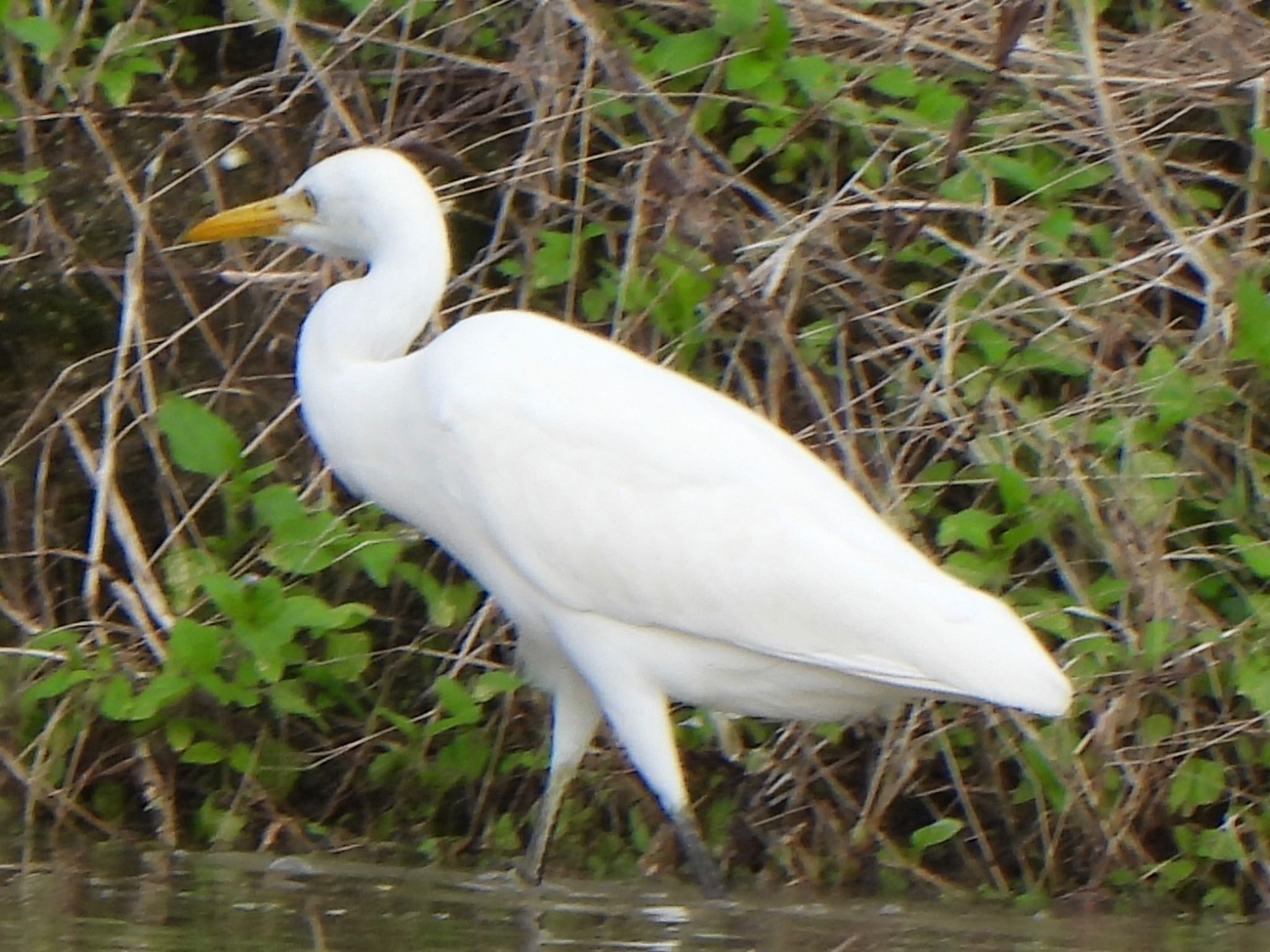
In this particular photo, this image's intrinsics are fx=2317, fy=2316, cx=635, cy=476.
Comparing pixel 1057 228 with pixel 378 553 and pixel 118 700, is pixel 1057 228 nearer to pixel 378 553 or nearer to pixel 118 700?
pixel 378 553

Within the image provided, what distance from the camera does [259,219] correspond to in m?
4.31

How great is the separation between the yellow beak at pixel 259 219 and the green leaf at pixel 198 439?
37 centimetres

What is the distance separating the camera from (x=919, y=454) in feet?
15.8

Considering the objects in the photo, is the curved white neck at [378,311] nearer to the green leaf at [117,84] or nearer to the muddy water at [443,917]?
the muddy water at [443,917]

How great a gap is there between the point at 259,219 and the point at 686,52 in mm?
1163

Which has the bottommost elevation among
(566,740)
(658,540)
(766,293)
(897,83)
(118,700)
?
(566,740)

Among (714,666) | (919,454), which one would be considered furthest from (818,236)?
(714,666)

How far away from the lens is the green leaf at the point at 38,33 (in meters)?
4.91

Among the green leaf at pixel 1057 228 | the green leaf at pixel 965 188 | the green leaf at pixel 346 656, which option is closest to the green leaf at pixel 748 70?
the green leaf at pixel 965 188

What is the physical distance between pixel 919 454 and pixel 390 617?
1146 mm

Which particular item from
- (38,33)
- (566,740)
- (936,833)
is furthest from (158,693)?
(38,33)

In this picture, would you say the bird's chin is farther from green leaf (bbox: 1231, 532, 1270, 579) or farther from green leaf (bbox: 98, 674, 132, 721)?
green leaf (bbox: 1231, 532, 1270, 579)

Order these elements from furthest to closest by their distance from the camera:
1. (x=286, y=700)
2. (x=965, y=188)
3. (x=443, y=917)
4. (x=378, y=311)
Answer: (x=965, y=188)
(x=286, y=700)
(x=378, y=311)
(x=443, y=917)

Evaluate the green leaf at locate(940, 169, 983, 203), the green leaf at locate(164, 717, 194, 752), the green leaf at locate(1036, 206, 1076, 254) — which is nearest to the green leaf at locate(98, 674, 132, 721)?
the green leaf at locate(164, 717, 194, 752)
